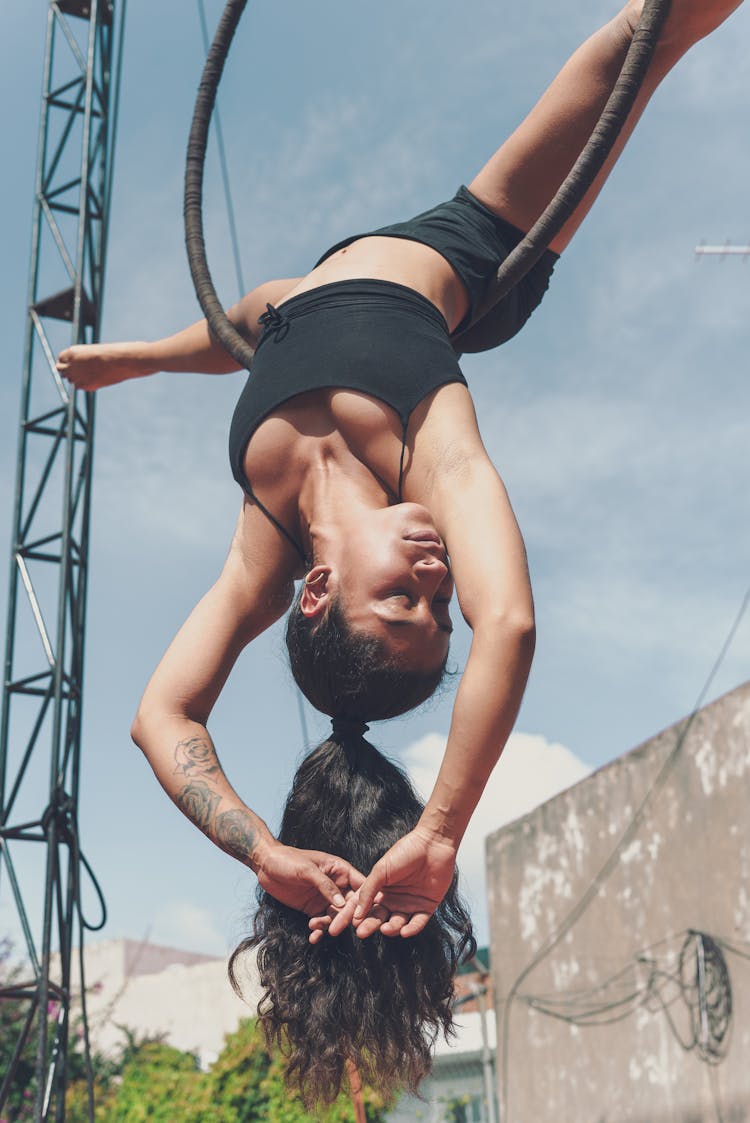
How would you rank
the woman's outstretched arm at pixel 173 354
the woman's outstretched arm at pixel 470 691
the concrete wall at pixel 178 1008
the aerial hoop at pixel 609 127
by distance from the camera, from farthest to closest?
the concrete wall at pixel 178 1008
the woman's outstretched arm at pixel 173 354
the aerial hoop at pixel 609 127
the woman's outstretched arm at pixel 470 691

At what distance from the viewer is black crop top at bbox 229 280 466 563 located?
2424 millimetres

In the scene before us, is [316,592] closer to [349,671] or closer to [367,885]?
[349,671]

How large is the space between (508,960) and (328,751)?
28.6 ft

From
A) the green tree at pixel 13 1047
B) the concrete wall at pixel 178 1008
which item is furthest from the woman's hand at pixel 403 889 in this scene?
the concrete wall at pixel 178 1008

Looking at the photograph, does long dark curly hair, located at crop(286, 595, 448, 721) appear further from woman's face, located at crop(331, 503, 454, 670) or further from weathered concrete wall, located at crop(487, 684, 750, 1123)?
weathered concrete wall, located at crop(487, 684, 750, 1123)

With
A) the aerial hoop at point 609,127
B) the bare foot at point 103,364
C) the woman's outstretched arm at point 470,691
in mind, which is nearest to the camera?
the woman's outstretched arm at point 470,691

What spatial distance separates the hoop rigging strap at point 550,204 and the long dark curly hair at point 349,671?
2.53ft

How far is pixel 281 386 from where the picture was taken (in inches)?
99.8

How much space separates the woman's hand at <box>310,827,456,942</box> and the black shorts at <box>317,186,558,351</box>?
1249 millimetres

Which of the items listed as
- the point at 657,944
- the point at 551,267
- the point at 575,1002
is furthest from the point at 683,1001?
the point at 551,267

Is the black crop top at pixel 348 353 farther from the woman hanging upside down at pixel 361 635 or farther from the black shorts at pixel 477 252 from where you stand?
the black shorts at pixel 477 252

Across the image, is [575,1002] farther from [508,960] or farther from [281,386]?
[281,386]

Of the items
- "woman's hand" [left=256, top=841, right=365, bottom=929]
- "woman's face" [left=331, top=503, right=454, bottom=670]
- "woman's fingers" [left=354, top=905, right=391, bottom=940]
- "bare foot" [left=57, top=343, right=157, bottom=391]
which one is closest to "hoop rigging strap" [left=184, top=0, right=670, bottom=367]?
"bare foot" [left=57, top=343, right=157, bottom=391]

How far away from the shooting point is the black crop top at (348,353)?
7.95 ft
